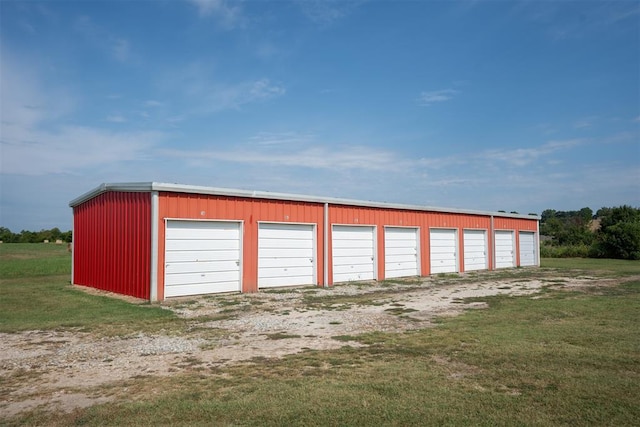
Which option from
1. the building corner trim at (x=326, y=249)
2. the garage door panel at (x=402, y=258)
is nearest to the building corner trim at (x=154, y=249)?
the building corner trim at (x=326, y=249)

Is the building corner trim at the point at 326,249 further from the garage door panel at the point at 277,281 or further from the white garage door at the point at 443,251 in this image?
the white garage door at the point at 443,251

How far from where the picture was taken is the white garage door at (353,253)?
1738 cm

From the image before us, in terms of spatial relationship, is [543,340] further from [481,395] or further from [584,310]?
[584,310]

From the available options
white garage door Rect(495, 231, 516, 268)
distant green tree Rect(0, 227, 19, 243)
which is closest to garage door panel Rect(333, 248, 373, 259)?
white garage door Rect(495, 231, 516, 268)

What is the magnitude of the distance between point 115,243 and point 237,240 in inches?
155

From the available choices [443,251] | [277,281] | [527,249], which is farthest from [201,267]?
[527,249]

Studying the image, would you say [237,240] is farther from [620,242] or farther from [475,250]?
[620,242]

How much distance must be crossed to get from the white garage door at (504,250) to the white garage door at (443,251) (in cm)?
399

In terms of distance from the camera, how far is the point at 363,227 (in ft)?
60.4

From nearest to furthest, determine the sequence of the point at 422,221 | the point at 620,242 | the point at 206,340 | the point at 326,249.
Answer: the point at 206,340
the point at 326,249
the point at 422,221
the point at 620,242

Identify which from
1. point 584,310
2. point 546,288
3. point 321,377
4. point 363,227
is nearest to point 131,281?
point 363,227

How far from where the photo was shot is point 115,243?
14734mm

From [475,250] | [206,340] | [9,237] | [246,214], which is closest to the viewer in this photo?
[206,340]

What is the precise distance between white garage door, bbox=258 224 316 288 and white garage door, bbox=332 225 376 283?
1237mm
